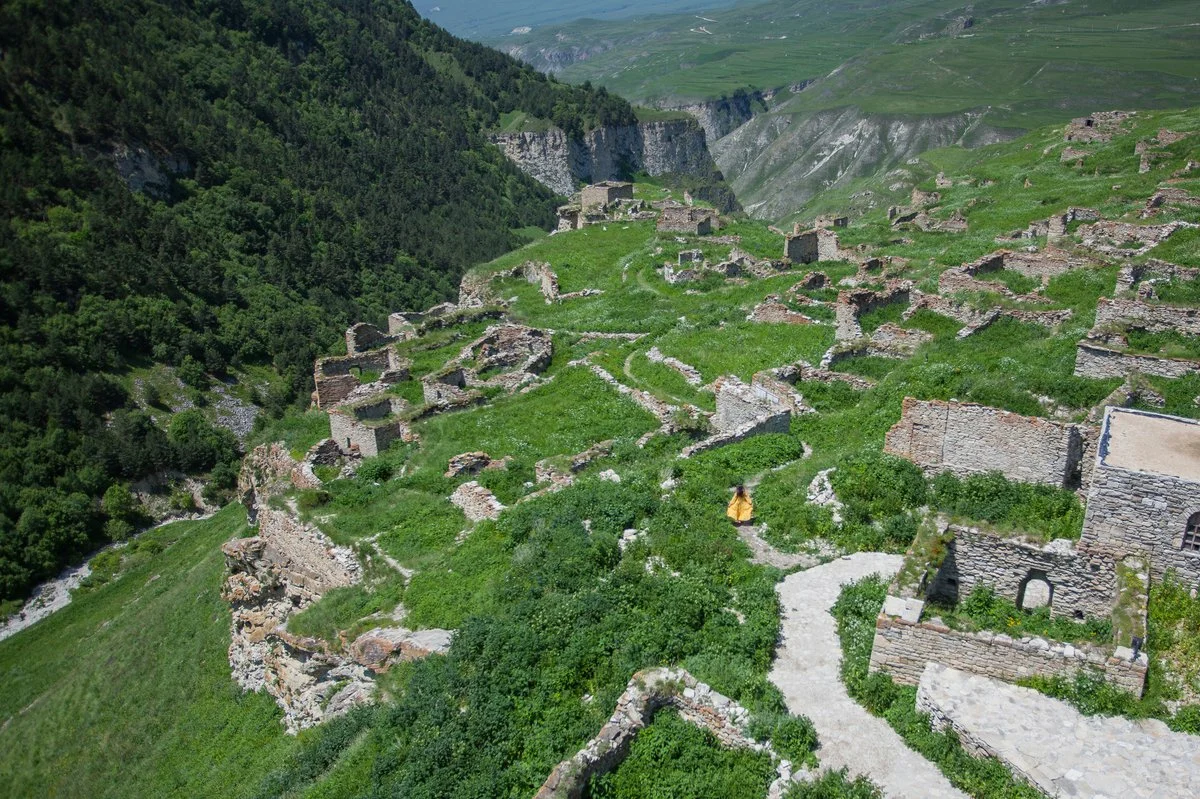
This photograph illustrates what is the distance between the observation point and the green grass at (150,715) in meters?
19.7

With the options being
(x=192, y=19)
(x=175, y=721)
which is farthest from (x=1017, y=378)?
(x=192, y=19)

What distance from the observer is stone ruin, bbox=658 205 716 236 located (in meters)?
57.8

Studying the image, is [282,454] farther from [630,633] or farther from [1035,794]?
[1035,794]

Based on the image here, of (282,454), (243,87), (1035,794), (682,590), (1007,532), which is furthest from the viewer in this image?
(243,87)

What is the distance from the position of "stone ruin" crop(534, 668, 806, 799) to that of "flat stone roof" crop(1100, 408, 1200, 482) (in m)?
7.09

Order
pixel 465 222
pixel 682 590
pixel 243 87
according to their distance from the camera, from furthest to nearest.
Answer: pixel 465 222 < pixel 243 87 < pixel 682 590

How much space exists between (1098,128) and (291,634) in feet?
237

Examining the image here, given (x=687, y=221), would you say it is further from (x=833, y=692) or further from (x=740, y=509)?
(x=833, y=692)

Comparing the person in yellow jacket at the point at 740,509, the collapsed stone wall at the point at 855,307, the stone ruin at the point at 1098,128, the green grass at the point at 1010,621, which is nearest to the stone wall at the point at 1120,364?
the collapsed stone wall at the point at 855,307

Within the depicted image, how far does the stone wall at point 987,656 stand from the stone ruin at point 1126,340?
11320mm

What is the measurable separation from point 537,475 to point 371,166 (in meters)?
149

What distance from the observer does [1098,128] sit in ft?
212

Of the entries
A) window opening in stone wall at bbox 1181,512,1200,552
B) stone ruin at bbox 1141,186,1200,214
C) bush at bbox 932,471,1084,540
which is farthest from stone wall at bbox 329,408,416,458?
stone ruin at bbox 1141,186,1200,214

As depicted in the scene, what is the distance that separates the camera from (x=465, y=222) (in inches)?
6063
